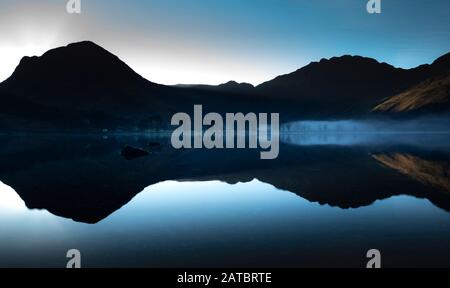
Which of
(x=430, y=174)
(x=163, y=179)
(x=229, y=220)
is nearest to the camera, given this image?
(x=229, y=220)

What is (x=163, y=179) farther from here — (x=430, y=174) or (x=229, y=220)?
(x=430, y=174)

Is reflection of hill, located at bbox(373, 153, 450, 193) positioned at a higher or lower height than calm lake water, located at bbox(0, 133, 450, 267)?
higher

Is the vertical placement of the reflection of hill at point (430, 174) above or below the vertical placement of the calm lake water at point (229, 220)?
above

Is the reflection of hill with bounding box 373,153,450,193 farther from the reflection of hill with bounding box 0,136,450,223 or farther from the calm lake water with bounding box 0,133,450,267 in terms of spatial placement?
the reflection of hill with bounding box 0,136,450,223

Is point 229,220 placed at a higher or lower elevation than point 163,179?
lower

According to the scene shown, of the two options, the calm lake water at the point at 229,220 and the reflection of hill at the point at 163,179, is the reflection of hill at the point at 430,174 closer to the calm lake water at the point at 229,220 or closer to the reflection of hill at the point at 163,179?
the calm lake water at the point at 229,220

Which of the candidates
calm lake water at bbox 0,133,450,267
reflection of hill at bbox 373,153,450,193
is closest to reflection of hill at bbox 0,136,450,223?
calm lake water at bbox 0,133,450,267

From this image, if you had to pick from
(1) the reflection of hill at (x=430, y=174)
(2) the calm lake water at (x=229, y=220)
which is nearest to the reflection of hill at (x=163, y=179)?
(2) the calm lake water at (x=229, y=220)

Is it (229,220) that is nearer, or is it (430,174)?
(229,220)

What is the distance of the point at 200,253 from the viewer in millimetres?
14328

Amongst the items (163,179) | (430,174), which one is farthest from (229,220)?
(430,174)

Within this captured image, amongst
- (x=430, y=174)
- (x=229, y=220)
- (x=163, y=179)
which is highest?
(x=430, y=174)

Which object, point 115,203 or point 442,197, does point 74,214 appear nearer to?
point 115,203

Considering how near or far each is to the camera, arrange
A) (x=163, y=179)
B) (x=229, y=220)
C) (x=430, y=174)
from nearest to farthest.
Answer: (x=229, y=220) < (x=430, y=174) < (x=163, y=179)
